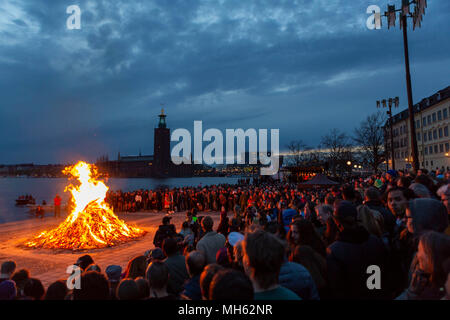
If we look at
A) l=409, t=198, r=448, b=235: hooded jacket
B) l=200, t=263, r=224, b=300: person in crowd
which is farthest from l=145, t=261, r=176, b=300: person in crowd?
l=409, t=198, r=448, b=235: hooded jacket

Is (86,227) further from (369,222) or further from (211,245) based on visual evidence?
(369,222)

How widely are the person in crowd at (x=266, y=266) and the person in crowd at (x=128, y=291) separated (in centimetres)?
141

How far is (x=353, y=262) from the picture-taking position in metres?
2.87

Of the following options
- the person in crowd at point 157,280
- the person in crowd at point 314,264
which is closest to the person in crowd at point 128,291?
the person in crowd at point 157,280

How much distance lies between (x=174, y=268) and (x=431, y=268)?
3.21 m

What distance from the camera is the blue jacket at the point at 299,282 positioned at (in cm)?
247

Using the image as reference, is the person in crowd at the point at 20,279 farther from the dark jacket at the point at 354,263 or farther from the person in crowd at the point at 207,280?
the dark jacket at the point at 354,263

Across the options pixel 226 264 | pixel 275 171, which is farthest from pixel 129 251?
pixel 275 171

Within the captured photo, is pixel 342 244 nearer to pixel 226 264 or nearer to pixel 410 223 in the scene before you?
pixel 410 223

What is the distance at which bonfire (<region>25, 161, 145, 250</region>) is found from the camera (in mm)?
11836

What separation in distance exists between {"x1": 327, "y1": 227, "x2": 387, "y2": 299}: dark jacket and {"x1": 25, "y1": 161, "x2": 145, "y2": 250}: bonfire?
11.3m

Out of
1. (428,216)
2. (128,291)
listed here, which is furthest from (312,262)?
(128,291)
